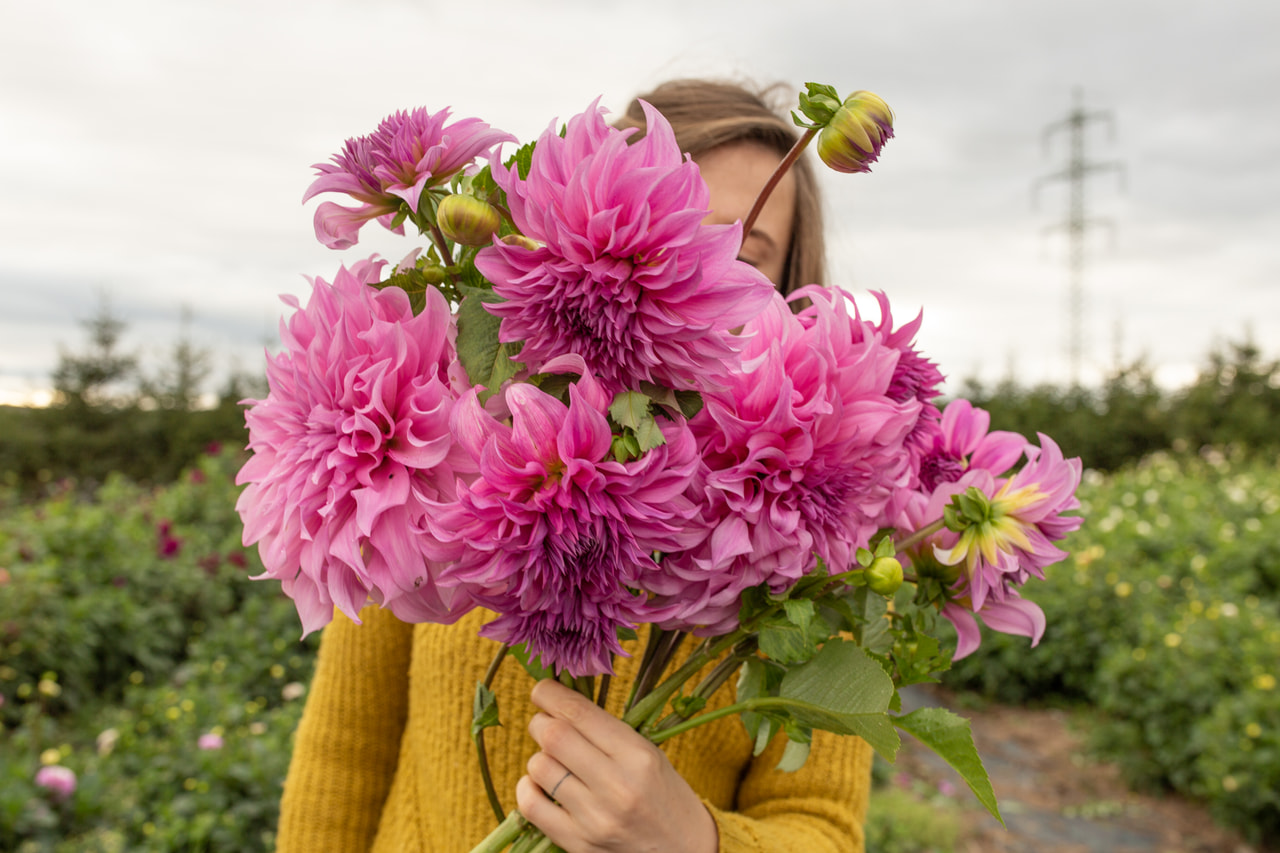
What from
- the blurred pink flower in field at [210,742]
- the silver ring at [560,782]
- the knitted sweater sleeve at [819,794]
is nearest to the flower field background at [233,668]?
the blurred pink flower in field at [210,742]

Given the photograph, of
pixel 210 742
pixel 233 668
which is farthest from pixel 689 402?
pixel 233 668

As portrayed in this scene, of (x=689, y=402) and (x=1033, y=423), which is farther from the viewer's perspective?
(x=1033, y=423)

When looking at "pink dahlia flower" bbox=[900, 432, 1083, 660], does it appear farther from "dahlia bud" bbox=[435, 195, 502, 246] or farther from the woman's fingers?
"dahlia bud" bbox=[435, 195, 502, 246]

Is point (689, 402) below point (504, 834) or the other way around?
the other way around

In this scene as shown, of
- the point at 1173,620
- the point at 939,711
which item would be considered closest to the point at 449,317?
the point at 939,711

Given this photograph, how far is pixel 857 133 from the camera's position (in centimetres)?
61

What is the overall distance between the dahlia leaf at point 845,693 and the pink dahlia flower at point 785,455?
8 centimetres

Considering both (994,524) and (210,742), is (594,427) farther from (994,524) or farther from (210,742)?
(210,742)

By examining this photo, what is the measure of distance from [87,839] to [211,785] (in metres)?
0.32

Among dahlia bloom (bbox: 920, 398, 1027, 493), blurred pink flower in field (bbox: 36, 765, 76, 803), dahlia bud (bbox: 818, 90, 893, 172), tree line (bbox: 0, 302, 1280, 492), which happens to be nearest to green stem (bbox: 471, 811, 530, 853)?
dahlia bloom (bbox: 920, 398, 1027, 493)

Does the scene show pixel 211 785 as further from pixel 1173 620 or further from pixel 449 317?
pixel 1173 620

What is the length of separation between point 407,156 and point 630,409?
0.24 meters

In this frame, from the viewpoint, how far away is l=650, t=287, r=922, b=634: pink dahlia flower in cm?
59

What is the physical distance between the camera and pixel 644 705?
0.76m
